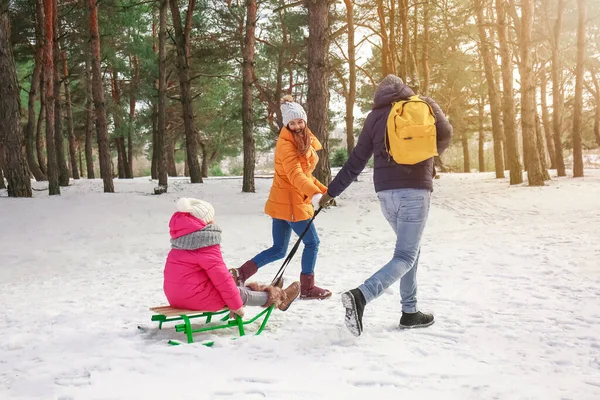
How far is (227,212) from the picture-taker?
1192 centimetres

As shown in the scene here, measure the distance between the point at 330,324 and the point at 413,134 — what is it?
1755 mm

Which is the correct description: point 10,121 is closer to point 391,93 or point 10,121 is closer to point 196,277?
point 196,277

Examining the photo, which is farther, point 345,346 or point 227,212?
point 227,212

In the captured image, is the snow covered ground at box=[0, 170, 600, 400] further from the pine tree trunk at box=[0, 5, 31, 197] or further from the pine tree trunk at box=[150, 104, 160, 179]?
the pine tree trunk at box=[150, 104, 160, 179]

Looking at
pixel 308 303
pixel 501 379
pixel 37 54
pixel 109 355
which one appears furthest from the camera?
pixel 37 54

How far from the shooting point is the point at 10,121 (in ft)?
41.0

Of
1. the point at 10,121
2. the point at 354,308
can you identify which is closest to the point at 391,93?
the point at 354,308

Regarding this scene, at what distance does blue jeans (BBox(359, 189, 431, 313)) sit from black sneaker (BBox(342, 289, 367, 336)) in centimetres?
5

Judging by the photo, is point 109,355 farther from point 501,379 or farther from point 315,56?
point 315,56

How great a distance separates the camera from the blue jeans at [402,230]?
3785 mm

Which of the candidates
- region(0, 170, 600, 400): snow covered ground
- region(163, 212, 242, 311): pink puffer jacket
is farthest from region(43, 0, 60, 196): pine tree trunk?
region(163, 212, 242, 311): pink puffer jacket

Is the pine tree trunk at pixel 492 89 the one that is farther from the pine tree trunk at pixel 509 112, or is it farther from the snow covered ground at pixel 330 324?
the snow covered ground at pixel 330 324

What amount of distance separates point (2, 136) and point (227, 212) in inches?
Answer: 239

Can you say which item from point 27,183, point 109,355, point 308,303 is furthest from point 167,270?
point 27,183
